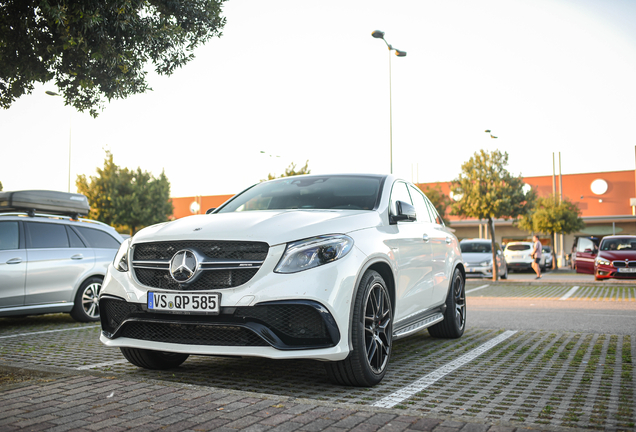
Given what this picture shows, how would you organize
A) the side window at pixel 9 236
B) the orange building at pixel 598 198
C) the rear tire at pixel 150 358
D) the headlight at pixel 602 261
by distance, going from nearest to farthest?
the rear tire at pixel 150 358 < the side window at pixel 9 236 < the headlight at pixel 602 261 < the orange building at pixel 598 198

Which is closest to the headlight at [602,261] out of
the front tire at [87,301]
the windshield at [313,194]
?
the windshield at [313,194]

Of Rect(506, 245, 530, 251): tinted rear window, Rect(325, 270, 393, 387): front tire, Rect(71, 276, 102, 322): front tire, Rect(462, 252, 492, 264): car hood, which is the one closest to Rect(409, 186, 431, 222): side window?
Rect(325, 270, 393, 387): front tire

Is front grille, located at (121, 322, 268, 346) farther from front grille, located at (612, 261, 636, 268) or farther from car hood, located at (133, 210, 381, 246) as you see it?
front grille, located at (612, 261, 636, 268)

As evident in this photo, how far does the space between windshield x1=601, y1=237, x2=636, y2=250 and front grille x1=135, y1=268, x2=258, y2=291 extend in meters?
18.6

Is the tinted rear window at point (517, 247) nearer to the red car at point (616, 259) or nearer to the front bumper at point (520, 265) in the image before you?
the front bumper at point (520, 265)

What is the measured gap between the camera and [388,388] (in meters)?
4.44

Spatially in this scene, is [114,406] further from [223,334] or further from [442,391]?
[442,391]

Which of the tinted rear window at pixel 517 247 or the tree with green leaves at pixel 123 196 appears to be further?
the tree with green leaves at pixel 123 196

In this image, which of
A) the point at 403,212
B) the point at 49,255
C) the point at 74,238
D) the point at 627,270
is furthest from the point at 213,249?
the point at 627,270

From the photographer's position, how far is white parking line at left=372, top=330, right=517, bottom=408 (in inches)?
157

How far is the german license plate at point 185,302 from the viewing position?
160 inches

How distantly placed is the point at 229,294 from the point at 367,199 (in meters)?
1.87

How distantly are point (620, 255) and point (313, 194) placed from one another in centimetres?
1617

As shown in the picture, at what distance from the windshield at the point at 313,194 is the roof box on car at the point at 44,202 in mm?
4216
